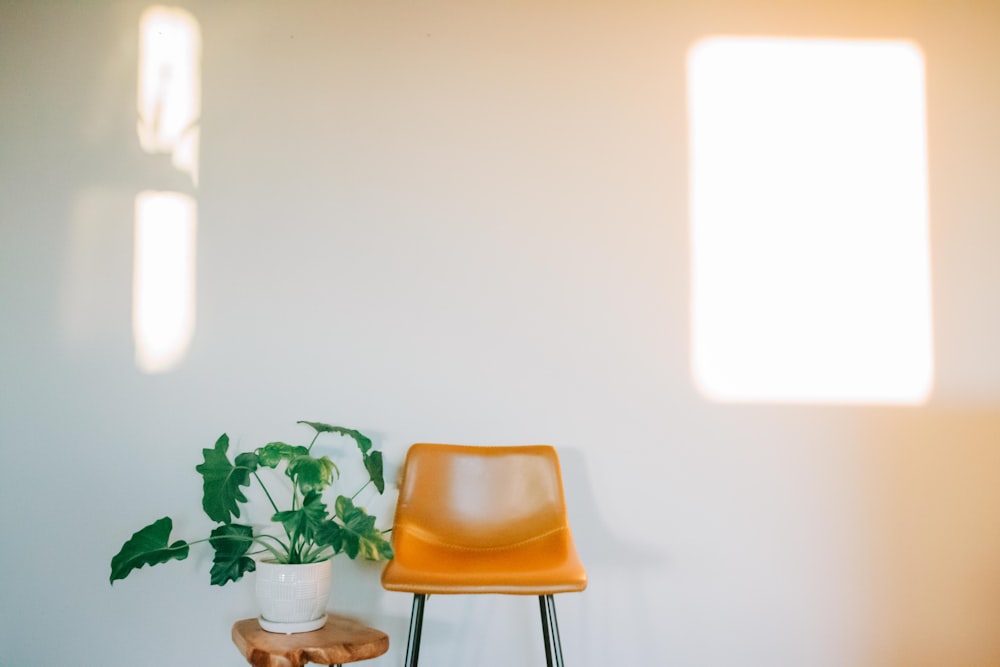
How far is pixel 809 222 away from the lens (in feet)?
9.42

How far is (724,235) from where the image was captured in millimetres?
2867

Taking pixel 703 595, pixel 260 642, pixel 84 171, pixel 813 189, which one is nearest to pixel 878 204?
pixel 813 189

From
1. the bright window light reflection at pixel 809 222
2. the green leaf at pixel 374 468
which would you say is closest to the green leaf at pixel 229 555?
the green leaf at pixel 374 468

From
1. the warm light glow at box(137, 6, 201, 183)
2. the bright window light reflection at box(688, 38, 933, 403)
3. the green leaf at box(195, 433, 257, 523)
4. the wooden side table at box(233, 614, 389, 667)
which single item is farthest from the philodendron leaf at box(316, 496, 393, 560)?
the warm light glow at box(137, 6, 201, 183)

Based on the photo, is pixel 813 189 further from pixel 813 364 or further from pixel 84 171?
pixel 84 171

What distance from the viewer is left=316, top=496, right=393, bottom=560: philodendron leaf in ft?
7.08

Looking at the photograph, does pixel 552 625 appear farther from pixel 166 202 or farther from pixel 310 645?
pixel 166 202

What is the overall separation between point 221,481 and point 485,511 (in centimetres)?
78

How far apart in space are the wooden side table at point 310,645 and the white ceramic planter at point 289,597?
28mm

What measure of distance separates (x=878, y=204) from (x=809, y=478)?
3.19 ft

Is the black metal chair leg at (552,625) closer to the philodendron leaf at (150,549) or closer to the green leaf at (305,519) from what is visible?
the green leaf at (305,519)

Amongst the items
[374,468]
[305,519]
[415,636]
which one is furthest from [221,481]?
[415,636]

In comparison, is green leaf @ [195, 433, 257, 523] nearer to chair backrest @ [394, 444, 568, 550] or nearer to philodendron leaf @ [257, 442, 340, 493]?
philodendron leaf @ [257, 442, 340, 493]

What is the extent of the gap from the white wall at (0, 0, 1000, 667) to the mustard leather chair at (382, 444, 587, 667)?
21 cm
